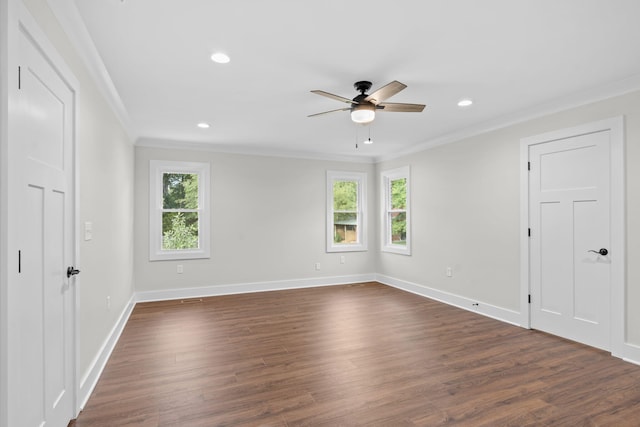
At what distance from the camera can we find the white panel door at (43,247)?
1455 mm

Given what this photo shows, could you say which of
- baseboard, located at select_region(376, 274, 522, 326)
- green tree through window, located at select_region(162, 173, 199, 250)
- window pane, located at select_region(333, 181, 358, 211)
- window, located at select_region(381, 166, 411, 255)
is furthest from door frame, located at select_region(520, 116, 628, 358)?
green tree through window, located at select_region(162, 173, 199, 250)

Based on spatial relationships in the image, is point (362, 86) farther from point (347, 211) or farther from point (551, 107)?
point (347, 211)

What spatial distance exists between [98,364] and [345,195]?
191 inches

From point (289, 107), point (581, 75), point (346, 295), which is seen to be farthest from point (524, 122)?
point (346, 295)

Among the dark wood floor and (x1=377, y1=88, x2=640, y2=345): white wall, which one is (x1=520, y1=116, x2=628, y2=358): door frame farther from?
the dark wood floor

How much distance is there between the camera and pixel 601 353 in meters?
3.15

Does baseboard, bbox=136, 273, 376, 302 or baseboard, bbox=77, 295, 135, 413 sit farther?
baseboard, bbox=136, 273, 376, 302

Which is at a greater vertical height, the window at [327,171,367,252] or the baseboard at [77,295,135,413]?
the window at [327,171,367,252]

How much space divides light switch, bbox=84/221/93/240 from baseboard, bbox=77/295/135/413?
96 centimetres

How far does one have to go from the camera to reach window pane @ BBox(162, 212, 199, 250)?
543 centimetres

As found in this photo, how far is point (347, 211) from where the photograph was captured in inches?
263

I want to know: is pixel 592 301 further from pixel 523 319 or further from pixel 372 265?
pixel 372 265

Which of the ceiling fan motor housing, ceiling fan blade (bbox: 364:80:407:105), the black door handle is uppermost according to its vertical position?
the ceiling fan motor housing

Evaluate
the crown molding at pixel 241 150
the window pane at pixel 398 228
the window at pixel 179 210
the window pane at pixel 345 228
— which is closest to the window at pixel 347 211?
the window pane at pixel 345 228
